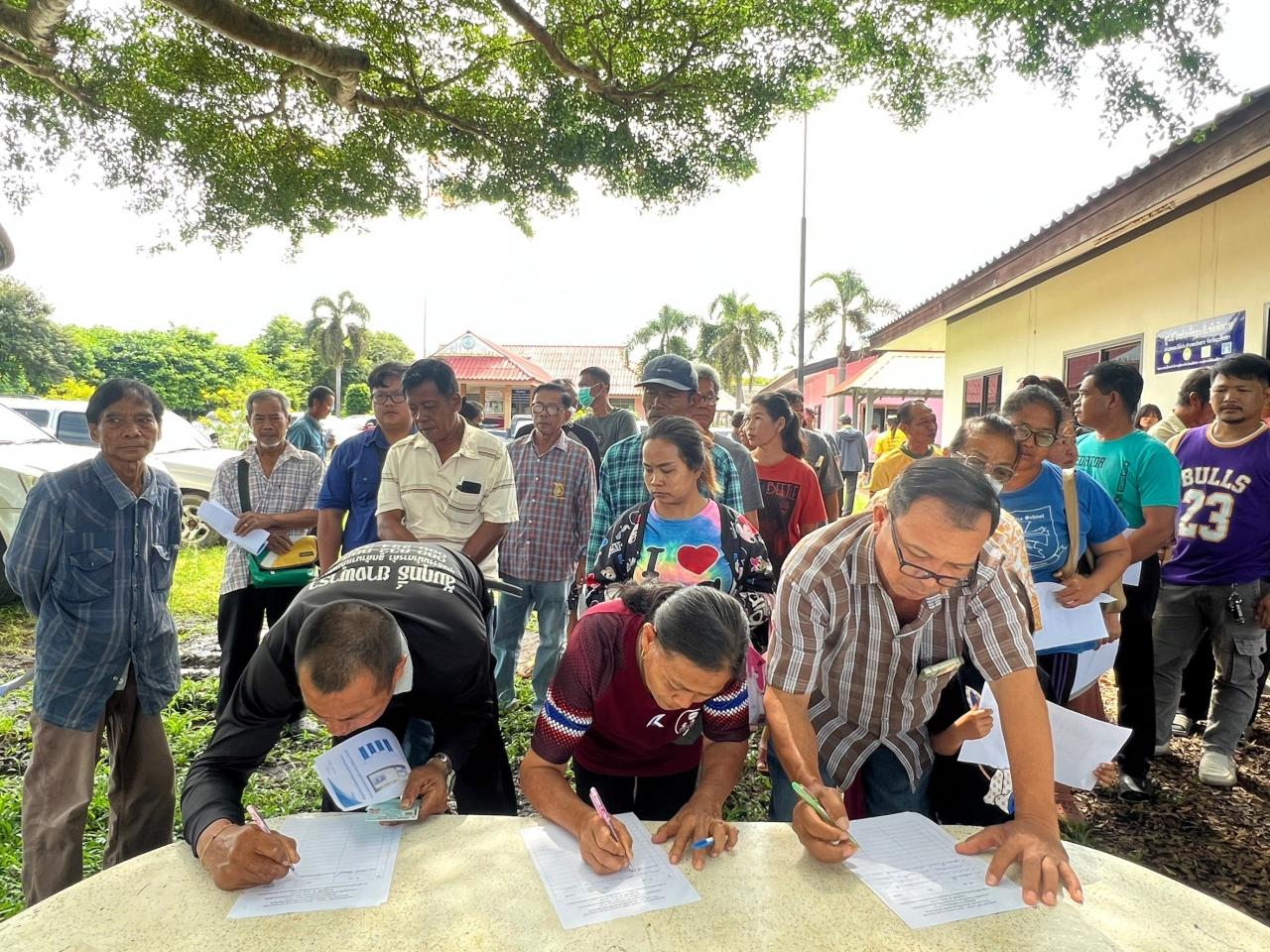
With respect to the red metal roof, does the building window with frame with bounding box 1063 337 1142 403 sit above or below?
below

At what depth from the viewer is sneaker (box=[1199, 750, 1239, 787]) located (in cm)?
331

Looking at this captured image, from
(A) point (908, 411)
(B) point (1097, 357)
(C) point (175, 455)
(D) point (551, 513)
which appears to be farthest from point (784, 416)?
(C) point (175, 455)

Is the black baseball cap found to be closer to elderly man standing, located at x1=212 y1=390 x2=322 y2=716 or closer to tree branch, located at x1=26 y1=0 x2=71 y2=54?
elderly man standing, located at x1=212 y1=390 x2=322 y2=716

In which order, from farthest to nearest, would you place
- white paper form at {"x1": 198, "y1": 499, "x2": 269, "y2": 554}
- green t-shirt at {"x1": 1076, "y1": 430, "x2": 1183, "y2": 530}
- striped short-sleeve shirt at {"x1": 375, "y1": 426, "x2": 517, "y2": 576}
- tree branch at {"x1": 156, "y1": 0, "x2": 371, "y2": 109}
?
tree branch at {"x1": 156, "y1": 0, "x2": 371, "y2": 109}, white paper form at {"x1": 198, "y1": 499, "x2": 269, "y2": 554}, striped short-sleeve shirt at {"x1": 375, "y1": 426, "x2": 517, "y2": 576}, green t-shirt at {"x1": 1076, "y1": 430, "x2": 1183, "y2": 530}

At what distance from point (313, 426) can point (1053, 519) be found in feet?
17.1

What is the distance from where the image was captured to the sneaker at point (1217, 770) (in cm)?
331

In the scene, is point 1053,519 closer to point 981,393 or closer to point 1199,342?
point 1199,342

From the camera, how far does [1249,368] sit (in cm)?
337

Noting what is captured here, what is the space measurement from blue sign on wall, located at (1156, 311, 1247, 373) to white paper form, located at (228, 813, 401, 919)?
6402mm

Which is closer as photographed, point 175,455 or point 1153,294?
point 1153,294

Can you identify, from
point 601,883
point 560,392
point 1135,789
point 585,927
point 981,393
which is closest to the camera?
point 585,927

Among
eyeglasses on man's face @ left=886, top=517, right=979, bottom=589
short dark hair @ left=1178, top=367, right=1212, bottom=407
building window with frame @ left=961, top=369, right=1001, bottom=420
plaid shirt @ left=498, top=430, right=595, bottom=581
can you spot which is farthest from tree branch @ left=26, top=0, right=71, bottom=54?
building window with frame @ left=961, top=369, right=1001, bottom=420

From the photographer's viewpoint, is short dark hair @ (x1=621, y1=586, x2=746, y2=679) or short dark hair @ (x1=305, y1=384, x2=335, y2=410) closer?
short dark hair @ (x1=621, y1=586, x2=746, y2=679)

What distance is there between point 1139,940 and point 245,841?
5.38 ft
